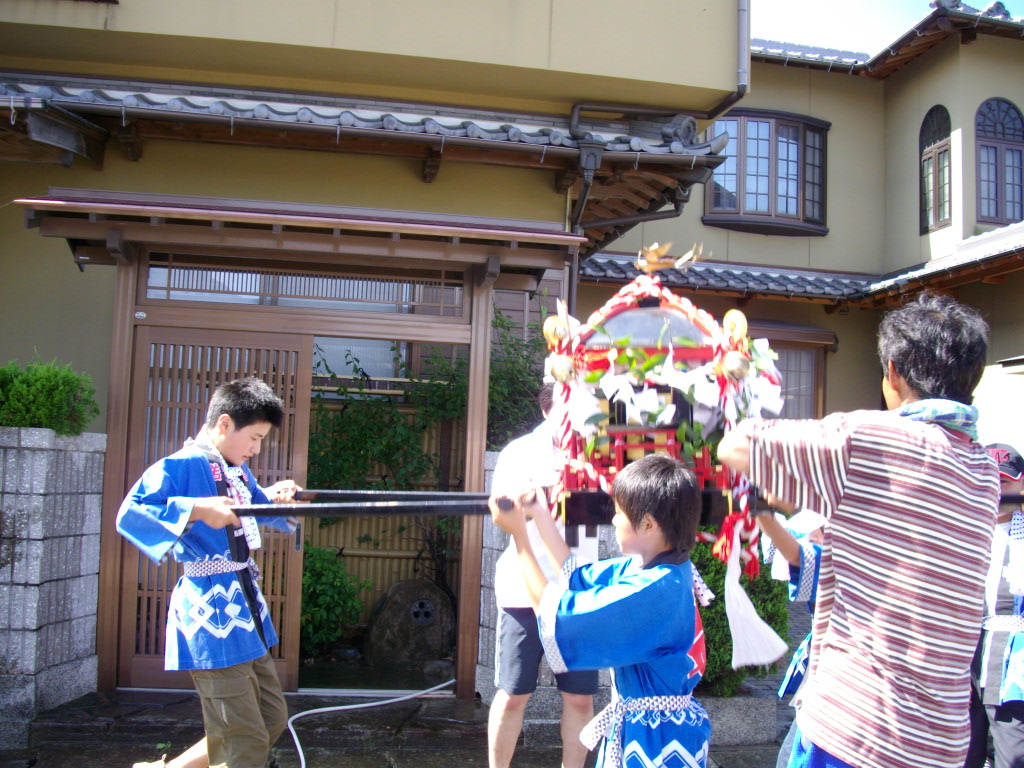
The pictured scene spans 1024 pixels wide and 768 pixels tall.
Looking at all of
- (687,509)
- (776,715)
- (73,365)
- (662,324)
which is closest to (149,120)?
(73,365)

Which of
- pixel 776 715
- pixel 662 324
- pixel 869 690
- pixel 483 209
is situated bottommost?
pixel 776 715

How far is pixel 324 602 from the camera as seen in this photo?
6.86 metres

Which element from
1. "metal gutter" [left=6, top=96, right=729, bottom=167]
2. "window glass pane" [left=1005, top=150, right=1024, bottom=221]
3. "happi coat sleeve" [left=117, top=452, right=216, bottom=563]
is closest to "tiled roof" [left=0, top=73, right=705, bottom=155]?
"metal gutter" [left=6, top=96, right=729, bottom=167]

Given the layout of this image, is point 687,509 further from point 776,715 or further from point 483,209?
point 483,209

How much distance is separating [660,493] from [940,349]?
88 centimetres

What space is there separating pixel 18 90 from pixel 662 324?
5414mm

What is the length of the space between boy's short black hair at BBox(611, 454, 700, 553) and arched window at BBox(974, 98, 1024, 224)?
34.3 ft

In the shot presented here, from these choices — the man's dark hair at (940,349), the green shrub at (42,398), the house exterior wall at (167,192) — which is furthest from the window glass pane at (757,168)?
the man's dark hair at (940,349)

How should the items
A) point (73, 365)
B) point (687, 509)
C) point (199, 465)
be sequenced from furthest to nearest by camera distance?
point (73, 365)
point (199, 465)
point (687, 509)

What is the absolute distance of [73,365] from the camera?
6617 millimetres

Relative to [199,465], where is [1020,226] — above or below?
above

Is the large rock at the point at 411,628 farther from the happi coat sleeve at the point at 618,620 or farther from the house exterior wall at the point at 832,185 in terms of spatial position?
the house exterior wall at the point at 832,185

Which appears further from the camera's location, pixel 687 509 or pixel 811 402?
pixel 811 402

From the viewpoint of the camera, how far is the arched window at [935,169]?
11.1 meters
